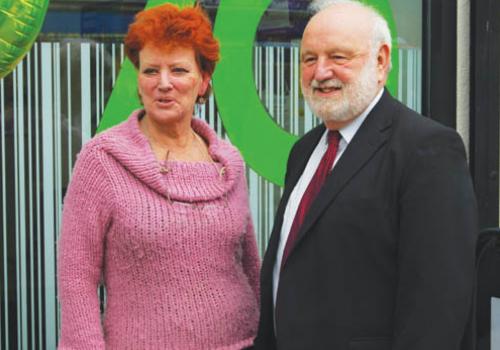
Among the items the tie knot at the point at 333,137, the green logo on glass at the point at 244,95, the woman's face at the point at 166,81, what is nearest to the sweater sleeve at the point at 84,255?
the woman's face at the point at 166,81

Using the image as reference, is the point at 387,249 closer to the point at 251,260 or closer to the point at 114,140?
the point at 251,260

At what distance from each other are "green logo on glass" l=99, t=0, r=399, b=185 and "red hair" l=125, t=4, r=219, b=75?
145 cm

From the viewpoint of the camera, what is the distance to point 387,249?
235cm

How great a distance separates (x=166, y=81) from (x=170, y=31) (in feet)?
0.51

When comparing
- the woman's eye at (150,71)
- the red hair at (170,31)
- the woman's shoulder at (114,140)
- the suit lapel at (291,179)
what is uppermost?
the red hair at (170,31)

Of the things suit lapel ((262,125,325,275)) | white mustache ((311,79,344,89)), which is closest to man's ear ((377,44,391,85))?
white mustache ((311,79,344,89))

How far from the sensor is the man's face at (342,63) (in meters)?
2.50

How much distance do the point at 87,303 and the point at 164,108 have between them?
2.09ft

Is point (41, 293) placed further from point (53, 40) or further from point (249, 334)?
point (249, 334)

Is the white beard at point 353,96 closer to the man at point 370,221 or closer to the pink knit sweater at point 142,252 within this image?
the man at point 370,221

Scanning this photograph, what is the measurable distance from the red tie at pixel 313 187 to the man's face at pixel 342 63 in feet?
0.25

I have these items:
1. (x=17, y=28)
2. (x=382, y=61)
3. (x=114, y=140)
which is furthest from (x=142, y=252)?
(x=17, y=28)

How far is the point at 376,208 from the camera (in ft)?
7.70

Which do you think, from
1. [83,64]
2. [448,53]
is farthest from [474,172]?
[83,64]
